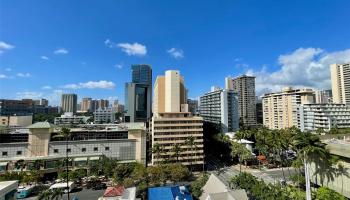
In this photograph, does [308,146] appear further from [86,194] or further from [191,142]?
[86,194]

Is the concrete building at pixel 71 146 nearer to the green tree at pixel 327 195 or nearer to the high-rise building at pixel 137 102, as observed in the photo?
the green tree at pixel 327 195

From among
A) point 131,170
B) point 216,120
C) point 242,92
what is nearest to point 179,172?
point 131,170

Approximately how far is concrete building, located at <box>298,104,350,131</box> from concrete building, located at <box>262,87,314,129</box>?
6965 millimetres

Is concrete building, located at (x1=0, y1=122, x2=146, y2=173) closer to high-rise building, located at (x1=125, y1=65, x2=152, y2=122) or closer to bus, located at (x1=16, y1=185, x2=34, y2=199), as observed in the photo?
bus, located at (x1=16, y1=185, x2=34, y2=199)

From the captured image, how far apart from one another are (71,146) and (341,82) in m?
165

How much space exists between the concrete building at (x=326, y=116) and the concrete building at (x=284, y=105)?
274 inches

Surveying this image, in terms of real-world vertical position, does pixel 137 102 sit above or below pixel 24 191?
above

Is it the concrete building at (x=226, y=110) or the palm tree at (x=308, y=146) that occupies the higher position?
the concrete building at (x=226, y=110)

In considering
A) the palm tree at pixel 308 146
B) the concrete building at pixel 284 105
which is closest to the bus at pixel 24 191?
the palm tree at pixel 308 146

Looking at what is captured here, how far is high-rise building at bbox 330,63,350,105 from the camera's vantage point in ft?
459

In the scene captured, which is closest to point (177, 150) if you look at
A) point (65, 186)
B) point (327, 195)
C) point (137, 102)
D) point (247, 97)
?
point (65, 186)

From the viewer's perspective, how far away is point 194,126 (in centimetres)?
7612

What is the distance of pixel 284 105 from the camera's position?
130875mm

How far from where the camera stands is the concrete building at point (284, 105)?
406 ft
